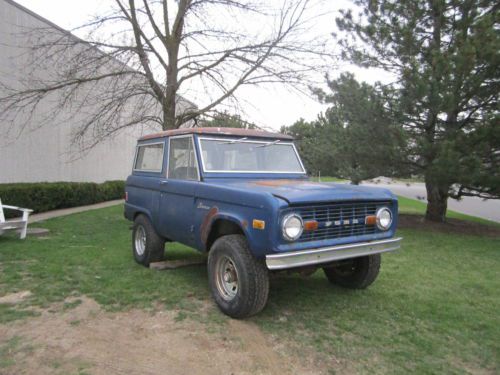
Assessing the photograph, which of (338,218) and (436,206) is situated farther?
(436,206)

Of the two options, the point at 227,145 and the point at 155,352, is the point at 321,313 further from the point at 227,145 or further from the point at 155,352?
the point at 227,145

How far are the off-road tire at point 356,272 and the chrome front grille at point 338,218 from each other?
609mm

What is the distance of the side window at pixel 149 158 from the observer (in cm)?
576

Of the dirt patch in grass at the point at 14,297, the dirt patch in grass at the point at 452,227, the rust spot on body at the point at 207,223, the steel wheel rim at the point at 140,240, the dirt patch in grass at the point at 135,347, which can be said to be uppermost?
the rust spot on body at the point at 207,223

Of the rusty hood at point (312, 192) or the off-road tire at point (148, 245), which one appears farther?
the off-road tire at point (148, 245)

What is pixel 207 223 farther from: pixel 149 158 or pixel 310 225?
pixel 149 158

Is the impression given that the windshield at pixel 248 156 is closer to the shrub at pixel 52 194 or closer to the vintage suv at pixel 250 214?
the vintage suv at pixel 250 214

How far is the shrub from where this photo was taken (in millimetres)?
10219

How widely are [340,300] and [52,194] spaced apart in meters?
9.69

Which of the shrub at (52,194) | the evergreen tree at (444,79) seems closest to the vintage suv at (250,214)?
the evergreen tree at (444,79)

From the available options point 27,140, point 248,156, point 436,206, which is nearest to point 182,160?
point 248,156

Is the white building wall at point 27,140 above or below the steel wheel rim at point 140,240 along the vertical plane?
above

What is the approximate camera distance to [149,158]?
6.12 metres

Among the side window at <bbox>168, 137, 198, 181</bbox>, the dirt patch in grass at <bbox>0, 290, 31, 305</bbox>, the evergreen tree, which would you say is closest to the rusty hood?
the side window at <bbox>168, 137, 198, 181</bbox>
